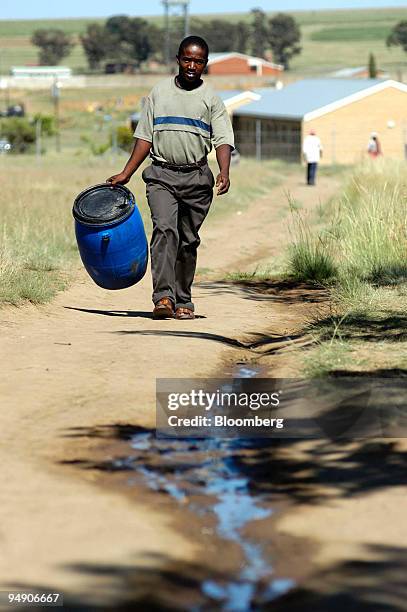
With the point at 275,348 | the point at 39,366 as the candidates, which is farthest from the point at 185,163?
the point at 39,366

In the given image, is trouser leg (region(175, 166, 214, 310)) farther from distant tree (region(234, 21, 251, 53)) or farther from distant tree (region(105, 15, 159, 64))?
distant tree (region(234, 21, 251, 53))

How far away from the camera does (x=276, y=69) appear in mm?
124438

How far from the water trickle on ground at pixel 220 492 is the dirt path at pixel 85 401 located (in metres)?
0.20

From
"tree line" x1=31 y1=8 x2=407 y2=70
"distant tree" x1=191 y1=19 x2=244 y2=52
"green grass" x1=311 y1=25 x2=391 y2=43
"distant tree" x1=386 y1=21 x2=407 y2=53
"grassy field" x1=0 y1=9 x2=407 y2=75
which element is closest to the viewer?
"tree line" x1=31 y1=8 x2=407 y2=70

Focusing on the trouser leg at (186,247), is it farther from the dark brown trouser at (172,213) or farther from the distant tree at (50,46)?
the distant tree at (50,46)

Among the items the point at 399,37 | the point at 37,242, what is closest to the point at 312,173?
the point at 37,242

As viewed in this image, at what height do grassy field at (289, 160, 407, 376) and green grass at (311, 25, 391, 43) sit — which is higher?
grassy field at (289, 160, 407, 376)

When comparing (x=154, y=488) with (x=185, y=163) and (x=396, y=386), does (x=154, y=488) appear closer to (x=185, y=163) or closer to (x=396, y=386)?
(x=396, y=386)

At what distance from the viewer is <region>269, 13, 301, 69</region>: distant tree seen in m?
149

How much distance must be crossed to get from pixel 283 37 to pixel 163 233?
144370 mm

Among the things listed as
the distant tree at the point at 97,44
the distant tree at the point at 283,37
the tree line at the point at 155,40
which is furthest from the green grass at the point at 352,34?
the distant tree at the point at 97,44

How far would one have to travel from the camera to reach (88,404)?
21.2ft

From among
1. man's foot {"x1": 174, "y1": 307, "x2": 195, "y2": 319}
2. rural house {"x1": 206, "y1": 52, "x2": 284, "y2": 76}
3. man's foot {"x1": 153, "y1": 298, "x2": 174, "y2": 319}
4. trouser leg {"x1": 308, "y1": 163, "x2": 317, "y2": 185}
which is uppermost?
man's foot {"x1": 153, "y1": 298, "x2": 174, "y2": 319}

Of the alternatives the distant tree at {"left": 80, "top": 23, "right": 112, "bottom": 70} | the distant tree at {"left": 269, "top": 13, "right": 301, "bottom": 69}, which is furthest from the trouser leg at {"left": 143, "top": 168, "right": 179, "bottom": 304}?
the distant tree at {"left": 269, "top": 13, "right": 301, "bottom": 69}
